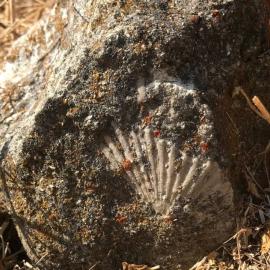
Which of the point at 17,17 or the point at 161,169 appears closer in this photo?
the point at 161,169

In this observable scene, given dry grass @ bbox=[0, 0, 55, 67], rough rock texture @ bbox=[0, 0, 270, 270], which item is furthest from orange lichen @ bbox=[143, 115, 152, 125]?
dry grass @ bbox=[0, 0, 55, 67]

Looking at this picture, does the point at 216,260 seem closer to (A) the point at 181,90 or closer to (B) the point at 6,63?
(A) the point at 181,90

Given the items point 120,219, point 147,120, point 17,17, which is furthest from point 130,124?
point 17,17

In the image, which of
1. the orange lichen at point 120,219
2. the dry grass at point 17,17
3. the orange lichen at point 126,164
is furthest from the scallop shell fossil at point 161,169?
the dry grass at point 17,17

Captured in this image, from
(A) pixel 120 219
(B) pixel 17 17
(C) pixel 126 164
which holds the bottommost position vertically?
(A) pixel 120 219

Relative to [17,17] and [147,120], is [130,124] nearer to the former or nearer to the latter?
[147,120]

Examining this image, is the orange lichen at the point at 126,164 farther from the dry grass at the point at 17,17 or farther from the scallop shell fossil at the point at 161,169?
the dry grass at the point at 17,17
